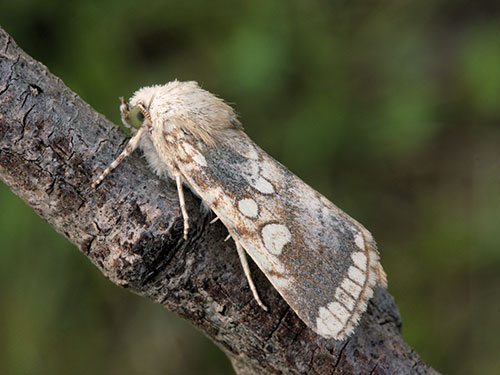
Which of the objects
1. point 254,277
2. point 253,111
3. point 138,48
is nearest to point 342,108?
point 253,111

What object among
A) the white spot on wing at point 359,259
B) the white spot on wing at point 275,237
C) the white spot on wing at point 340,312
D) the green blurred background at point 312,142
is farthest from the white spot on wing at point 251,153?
the green blurred background at point 312,142

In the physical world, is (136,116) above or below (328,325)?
above

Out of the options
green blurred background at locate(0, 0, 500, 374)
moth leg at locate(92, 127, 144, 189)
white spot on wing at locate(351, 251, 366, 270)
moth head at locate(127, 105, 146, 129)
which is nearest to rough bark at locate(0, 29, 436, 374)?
moth leg at locate(92, 127, 144, 189)

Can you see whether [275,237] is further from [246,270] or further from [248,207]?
[246,270]

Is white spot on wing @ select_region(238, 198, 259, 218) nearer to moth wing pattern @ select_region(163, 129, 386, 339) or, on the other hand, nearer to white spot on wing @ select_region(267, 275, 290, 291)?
moth wing pattern @ select_region(163, 129, 386, 339)

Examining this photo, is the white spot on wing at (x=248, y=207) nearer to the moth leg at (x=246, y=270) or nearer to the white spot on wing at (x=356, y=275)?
the moth leg at (x=246, y=270)

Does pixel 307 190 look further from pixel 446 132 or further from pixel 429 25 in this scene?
pixel 429 25

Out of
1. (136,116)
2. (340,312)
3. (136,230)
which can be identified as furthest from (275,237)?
(136,116)
